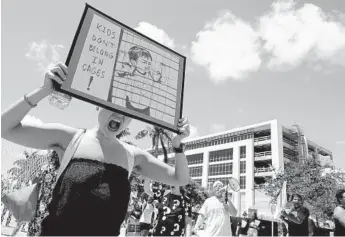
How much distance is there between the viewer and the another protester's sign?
1.82 m

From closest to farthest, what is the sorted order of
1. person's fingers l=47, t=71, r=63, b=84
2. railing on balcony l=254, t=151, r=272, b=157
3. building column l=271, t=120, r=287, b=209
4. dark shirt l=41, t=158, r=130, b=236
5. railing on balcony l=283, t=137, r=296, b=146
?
dark shirt l=41, t=158, r=130, b=236, person's fingers l=47, t=71, r=63, b=84, building column l=271, t=120, r=287, b=209, railing on balcony l=254, t=151, r=272, b=157, railing on balcony l=283, t=137, r=296, b=146

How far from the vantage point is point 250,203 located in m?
48.9

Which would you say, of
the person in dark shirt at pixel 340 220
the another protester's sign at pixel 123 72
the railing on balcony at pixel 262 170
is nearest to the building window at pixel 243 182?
the railing on balcony at pixel 262 170

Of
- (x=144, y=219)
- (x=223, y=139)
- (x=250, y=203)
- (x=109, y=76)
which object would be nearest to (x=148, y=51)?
Result: (x=109, y=76)

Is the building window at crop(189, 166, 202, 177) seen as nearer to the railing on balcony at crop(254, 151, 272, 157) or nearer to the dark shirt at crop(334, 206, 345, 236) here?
the railing on balcony at crop(254, 151, 272, 157)

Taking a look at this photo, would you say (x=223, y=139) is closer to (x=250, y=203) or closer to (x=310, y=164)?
(x=250, y=203)

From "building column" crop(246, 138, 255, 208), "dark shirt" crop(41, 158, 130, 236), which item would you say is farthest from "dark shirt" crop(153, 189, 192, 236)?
"building column" crop(246, 138, 255, 208)

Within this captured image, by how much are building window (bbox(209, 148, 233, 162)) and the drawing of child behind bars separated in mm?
55500

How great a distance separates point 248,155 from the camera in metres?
53.1

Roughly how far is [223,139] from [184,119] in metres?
57.7

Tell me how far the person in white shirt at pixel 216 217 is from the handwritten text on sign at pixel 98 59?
5.21 meters

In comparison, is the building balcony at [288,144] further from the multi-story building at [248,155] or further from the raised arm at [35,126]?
the raised arm at [35,126]

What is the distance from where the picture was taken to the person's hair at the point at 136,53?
81.1 inches

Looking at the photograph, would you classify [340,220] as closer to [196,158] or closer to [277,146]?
[277,146]
